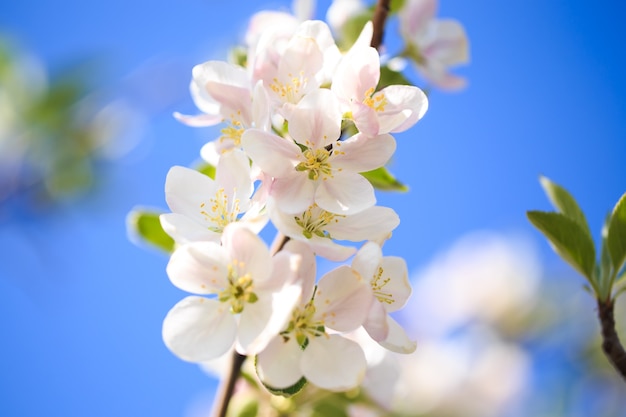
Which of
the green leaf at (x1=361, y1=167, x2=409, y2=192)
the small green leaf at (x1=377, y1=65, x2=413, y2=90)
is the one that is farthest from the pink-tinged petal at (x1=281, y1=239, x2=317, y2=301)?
the small green leaf at (x1=377, y1=65, x2=413, y2=90)

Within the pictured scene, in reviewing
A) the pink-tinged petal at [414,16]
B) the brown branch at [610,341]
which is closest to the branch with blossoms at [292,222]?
the brown branch at [610,341]

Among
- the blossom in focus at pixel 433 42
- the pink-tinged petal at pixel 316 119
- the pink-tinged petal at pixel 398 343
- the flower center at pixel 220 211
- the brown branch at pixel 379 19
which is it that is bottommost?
the pink-tinged petal at pixel 398 343

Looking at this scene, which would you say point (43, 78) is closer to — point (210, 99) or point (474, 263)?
point (210, 99)

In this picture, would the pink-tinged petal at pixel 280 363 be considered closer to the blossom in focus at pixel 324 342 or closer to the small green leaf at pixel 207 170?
A: the blossom in focus at pixel 324 342

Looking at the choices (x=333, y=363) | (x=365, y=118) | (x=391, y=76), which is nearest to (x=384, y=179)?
(x=391, y=76)

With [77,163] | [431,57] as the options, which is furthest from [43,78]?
[431,57]

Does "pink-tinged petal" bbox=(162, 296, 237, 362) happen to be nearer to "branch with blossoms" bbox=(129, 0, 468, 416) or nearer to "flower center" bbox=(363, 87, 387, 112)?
"branch with blossoms" bbox=(129, 0, 468, 416)

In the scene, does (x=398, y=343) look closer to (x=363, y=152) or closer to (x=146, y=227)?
(x=363, y=152)

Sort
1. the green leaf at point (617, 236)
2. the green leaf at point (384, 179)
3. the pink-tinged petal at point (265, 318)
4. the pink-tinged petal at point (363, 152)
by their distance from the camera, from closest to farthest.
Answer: the pink-tinged petal at point (265, 318), the pink-tinged petal at point (363, 152), the green leaf at point (617, 236), the green leaf at point (384, 179)
